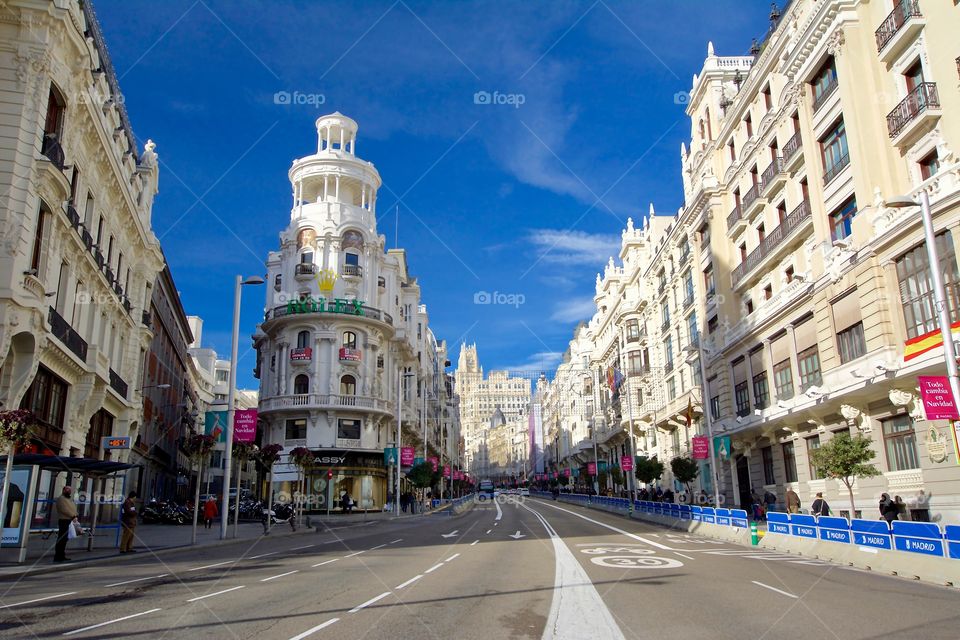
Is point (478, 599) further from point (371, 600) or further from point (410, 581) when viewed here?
point (410, 581)

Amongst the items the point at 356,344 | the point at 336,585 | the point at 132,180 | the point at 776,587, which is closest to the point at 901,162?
the point at 776,587

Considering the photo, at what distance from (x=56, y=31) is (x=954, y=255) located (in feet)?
93.3

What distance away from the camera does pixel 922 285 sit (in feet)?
71.1

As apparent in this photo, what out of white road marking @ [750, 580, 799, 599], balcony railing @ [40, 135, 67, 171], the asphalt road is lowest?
white road marking @ [750, 580, 799, 599]

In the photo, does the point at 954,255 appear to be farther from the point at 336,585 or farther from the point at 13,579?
the point at 13,579

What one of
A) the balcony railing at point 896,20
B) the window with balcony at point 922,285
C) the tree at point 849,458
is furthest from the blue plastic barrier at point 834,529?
the balcony railing at point 896,20

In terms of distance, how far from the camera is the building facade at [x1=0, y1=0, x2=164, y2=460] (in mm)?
20500

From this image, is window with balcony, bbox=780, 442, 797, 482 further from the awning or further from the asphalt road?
the awning

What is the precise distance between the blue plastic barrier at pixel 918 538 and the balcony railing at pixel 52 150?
83.8 feet

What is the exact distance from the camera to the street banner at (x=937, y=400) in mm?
15375

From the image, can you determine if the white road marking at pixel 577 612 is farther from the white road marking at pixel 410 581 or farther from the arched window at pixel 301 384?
the arched window at pixel 301 384

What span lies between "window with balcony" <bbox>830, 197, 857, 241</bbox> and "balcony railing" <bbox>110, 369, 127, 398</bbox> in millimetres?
32107

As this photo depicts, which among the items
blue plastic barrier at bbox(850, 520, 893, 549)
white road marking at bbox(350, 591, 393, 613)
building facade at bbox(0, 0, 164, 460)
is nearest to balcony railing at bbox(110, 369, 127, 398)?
building facade at bbox(0, 0, 164, 460)

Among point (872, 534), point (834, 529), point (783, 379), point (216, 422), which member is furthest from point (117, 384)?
point (783, 379)
